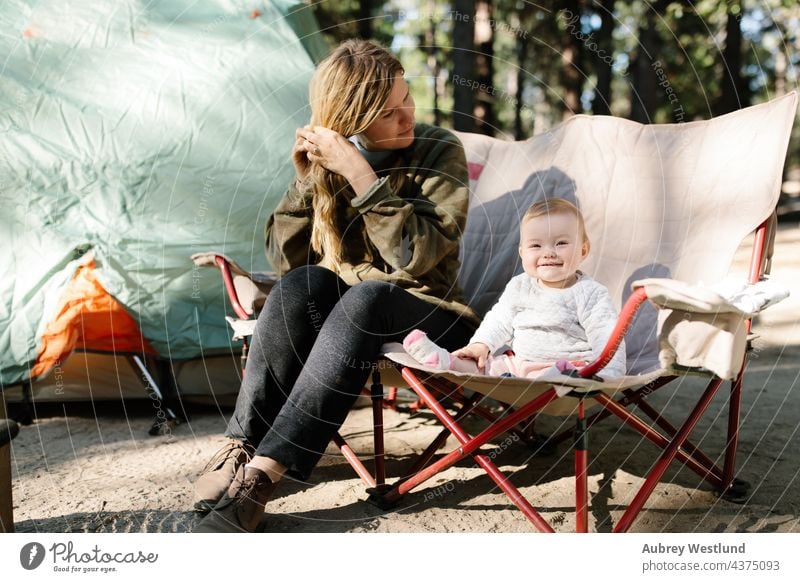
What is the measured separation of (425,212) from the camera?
196 centimetres

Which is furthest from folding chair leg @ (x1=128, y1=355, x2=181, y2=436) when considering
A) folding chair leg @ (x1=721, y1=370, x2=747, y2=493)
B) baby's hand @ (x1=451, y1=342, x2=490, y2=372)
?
folding chair leg @ (x1=721, y1=370, x2=747, y2=493)

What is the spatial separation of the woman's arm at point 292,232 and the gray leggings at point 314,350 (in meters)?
0.19

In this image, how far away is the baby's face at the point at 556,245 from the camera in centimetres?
190

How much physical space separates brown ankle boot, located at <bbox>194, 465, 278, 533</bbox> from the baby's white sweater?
616mm

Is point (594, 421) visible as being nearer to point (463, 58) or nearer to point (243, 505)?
point (243, 505)

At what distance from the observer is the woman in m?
1.77

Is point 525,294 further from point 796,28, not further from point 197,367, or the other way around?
point 796,28

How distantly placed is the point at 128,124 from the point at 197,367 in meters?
1.00

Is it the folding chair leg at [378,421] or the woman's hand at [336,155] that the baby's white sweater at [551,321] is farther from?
the woman's hand at [336,155]

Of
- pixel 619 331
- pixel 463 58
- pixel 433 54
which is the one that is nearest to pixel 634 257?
pixel 619 331

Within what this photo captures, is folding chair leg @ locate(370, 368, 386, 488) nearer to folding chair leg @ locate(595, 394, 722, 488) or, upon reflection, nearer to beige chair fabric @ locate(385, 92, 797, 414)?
beige chair fabric @ locate(385, 92, 797, 414)

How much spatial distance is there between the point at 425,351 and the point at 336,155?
541mm
